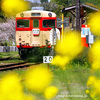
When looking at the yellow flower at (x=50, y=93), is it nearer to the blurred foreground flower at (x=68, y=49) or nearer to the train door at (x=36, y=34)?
the blurred foreground flower at (x=68, y=49)

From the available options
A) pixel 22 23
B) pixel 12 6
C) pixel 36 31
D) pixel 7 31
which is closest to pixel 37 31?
pixel 36 31

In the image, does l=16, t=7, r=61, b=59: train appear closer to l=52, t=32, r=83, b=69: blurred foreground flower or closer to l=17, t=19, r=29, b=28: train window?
l=17, t=19, r=29, b=28: train window

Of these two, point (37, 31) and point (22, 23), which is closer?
point (37, 31)

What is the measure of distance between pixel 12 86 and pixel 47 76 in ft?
0.80

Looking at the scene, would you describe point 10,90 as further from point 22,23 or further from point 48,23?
point 22,23

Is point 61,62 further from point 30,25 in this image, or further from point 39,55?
point 39,55

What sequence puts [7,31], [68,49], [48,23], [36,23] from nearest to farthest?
[68,49] < [36,23] < [48,23] < [7,31]

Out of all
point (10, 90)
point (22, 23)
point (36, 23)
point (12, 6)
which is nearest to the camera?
point (10, 90)

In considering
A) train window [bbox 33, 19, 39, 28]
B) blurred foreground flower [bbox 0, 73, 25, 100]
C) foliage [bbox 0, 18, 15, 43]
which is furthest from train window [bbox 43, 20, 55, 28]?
foliage [bbox 0, 18, 15, 43]

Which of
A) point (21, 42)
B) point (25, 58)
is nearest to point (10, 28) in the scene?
point (25, 58)

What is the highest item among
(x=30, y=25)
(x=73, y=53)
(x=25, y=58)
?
(x=30, y=25)

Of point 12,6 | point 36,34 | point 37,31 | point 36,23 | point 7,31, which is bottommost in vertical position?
point 12,6

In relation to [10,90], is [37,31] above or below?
above

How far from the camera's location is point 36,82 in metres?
1.55
